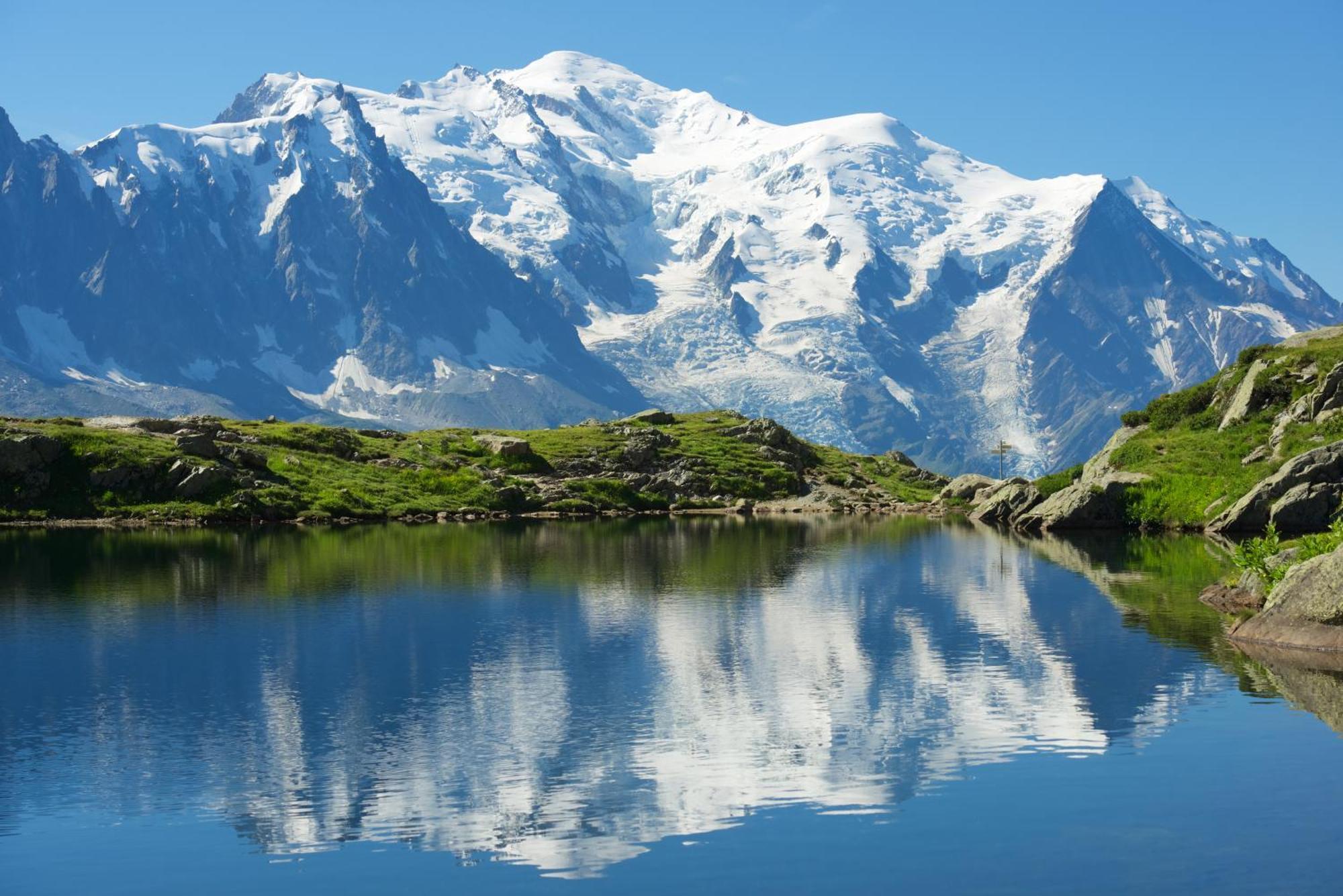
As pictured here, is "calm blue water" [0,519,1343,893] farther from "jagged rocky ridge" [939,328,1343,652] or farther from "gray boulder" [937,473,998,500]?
"gray boulder" [937,473,998,500]

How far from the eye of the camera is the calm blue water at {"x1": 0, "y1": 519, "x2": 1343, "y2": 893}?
29703 mm

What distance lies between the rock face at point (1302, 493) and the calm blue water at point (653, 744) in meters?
22.3

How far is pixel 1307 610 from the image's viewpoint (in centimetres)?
5066

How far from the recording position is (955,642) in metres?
58.7

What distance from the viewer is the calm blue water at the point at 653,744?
29.7 m

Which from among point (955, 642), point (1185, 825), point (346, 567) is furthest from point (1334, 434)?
point (1185, 825)

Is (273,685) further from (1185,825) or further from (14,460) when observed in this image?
(14,460)

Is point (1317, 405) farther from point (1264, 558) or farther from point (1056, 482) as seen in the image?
point (1264, 558)

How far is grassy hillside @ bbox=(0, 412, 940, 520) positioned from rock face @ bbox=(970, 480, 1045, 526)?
35.8 meters

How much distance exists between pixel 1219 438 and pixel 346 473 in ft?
277

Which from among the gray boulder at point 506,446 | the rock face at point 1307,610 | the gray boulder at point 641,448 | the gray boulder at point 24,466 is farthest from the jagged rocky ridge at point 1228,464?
the gray boulder at point 24,466

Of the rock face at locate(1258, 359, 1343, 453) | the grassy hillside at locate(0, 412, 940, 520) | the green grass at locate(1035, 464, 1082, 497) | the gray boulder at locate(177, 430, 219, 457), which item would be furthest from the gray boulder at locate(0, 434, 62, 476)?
the rock face at locate(1258, 359, 1343, 453)

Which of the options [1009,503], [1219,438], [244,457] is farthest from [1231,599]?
[244,457]

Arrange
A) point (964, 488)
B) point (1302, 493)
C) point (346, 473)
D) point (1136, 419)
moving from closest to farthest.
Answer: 1. point (1302, 493)
2. point (1136, 419)
3. point (346, 473)
4. point (964, 488)
